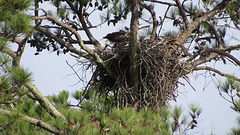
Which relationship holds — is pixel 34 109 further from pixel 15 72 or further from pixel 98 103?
pixel 15 72

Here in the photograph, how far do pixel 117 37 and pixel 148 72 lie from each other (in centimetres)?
69

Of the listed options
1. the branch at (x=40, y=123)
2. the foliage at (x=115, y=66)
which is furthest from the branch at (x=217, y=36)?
the branch at (x=40, y=123)

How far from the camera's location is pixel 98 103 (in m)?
5.65

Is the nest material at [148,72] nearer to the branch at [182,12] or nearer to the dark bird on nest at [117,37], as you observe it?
the dark bird on nest at [117,37]

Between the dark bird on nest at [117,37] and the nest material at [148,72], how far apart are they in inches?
7.4

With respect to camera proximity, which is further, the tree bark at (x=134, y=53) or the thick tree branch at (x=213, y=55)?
the thick tree branch at (x=213, y=55)

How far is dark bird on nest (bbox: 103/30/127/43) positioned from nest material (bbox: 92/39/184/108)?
Answer: 0.19m

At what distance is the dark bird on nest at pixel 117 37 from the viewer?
579cm

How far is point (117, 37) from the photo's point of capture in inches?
230

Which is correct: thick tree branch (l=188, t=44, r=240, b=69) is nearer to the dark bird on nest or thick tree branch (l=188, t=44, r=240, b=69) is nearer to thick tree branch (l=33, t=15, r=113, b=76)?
the dark bird on nest

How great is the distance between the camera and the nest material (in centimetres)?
536

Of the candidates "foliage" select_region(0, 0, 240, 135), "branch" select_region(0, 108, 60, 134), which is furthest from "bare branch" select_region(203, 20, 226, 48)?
"branch" select_region(0, 108, 60, 134)

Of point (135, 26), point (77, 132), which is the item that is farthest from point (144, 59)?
point (77, 132)

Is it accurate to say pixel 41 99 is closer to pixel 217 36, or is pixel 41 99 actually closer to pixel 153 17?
pixel 153 17
